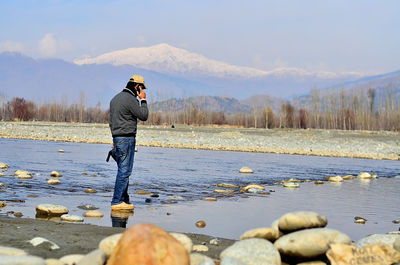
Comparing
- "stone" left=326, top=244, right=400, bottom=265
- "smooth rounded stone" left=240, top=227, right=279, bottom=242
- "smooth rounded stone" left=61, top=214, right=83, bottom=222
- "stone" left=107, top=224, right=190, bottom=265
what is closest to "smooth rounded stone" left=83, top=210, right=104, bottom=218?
"smooth rounded stone" left=61, top=214, right=83, bottom=222

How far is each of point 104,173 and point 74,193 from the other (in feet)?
15.0

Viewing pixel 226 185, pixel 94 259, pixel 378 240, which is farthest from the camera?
pixel 226 185

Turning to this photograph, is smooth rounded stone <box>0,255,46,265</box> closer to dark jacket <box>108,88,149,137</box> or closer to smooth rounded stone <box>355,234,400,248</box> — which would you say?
smooth rounded stone <box>355,234,400,248</box>

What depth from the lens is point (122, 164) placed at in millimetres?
8250

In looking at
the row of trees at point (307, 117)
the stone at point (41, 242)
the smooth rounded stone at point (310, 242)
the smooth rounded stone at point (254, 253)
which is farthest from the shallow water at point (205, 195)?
the row of trees at point (307, 117)

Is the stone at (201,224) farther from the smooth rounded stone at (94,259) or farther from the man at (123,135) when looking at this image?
the smooth rounded stone at (94,259)

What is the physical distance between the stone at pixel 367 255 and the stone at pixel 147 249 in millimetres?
1430

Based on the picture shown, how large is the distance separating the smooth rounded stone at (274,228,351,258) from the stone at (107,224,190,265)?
139cm

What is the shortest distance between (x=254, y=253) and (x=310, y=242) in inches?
25.5

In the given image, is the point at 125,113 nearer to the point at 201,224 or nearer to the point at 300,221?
the point at 201,224

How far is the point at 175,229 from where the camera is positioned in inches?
272

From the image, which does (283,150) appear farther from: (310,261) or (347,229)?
(310,261)

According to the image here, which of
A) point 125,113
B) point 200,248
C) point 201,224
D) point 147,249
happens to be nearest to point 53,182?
point 125,113

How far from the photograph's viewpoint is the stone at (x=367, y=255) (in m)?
4.54
